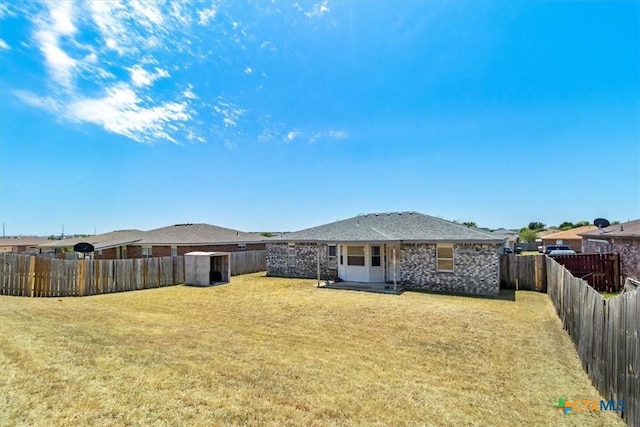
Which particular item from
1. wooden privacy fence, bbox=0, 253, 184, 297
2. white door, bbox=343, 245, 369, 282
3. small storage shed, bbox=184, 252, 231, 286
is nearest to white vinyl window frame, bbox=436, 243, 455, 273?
white door, bbox=343, 245, 369, 282

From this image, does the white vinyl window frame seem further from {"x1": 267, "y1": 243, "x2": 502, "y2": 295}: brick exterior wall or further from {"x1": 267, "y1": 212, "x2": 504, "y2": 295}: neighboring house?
{"x1": 267, "y1": 243, "x2": 502, "y2": 295}: brick exterior wall

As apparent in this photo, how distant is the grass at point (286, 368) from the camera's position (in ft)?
13.2

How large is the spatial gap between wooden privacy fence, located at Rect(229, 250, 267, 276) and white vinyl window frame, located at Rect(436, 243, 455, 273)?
530 inches

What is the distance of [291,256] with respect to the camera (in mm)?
20703

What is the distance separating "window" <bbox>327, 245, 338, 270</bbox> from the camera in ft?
62.7

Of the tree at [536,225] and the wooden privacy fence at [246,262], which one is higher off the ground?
the tree at [536,225]

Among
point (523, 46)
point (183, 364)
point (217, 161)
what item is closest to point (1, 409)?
point (183, 364)

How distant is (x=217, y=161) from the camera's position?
21969 mm

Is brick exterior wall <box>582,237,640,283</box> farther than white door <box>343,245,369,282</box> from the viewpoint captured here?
No

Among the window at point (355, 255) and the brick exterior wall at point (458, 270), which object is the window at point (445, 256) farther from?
the window at point (355, 255)

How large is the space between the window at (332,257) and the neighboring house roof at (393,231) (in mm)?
839

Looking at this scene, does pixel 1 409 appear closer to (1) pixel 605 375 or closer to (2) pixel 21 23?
(1) pixel 605 375

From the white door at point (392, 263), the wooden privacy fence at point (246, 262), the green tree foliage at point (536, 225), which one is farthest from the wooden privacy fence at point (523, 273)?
the green tree foliage at point (536, 225)

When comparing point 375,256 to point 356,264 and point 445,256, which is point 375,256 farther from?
point 445,256
